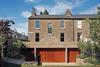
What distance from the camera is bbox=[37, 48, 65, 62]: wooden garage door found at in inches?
2489

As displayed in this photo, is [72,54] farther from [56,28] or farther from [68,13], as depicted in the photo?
[68,13]

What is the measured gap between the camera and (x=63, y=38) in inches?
2704

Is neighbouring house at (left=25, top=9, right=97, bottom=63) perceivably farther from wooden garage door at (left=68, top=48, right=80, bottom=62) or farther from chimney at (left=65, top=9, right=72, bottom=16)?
wooden garage door at (left=68, top=48, right=80, bottom=62)

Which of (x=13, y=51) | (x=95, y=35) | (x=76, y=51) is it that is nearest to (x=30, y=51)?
(x=13, y=51)

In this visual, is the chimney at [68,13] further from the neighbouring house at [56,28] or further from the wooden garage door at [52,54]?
the wooden garage door at [52,54]

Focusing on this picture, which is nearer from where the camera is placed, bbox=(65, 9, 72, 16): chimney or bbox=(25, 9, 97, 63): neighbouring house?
bbox=(25, 9, 97, 63): neighbouring house

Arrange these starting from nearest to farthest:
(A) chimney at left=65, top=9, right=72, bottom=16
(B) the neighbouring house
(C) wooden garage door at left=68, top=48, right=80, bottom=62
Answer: (C) wooden garage door at left=68, top=48, right=80, bottom=62 → (B) the neighbouring house → (A) chimney at left=65, top=9, right=72, bottom=16

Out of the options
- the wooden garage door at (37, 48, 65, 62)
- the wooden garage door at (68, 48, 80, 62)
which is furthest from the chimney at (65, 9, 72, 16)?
the wooden garage door at (37, 48, 65, 62)

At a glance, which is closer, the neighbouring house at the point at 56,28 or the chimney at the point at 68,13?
the neighbouring house at the point at 56,28

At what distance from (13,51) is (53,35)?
11985mm

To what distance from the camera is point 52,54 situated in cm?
6359

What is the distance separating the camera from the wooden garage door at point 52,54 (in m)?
63.2

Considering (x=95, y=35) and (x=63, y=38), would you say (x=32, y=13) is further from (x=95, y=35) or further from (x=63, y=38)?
(x=95, y=35)

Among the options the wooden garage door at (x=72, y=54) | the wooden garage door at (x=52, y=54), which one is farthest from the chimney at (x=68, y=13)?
the wooden garage door at (x=52, y=54)
